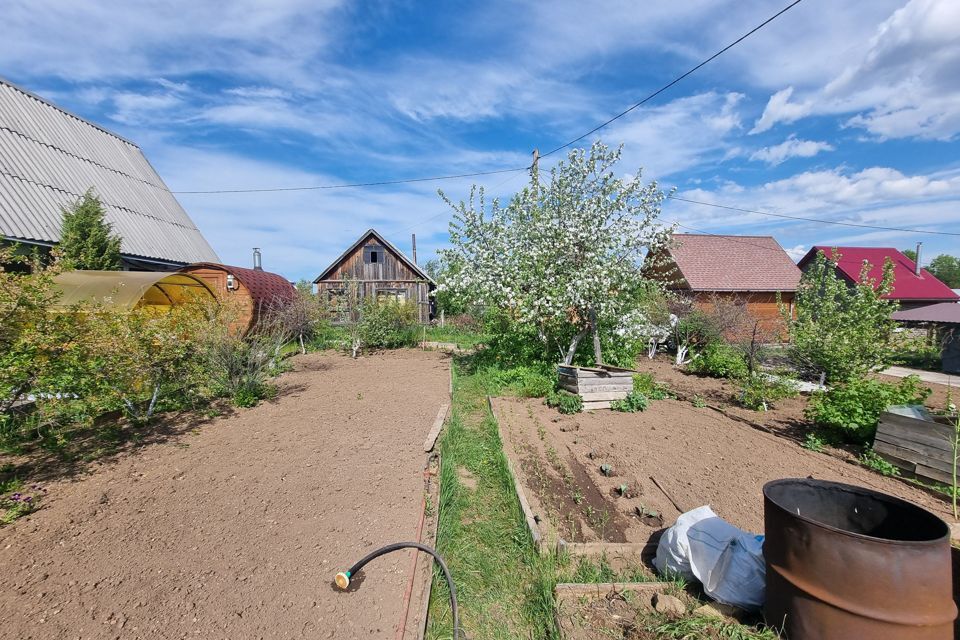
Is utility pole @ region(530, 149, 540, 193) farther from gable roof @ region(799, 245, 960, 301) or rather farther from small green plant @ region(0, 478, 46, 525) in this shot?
gable roof @ region(799, 245, 960, 301)

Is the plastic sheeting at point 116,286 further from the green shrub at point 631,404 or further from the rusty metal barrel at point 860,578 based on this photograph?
the rusty metal barrel at point 860,578

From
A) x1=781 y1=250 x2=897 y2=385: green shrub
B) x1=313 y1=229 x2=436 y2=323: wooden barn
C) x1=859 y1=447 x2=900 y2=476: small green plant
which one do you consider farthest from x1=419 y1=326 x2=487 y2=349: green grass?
x1=859 y1=447 x2=900 y2=476: small green plant

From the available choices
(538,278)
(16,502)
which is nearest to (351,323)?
(538,278)

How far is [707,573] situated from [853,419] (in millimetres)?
4458

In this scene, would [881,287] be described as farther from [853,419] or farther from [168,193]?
[168,193]

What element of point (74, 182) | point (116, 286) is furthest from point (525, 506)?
point (74, 182)

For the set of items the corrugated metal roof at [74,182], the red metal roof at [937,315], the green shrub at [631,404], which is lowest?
the green shrub at [631,404]

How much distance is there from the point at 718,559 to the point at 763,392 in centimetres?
661

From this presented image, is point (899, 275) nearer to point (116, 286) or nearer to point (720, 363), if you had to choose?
point (720, 363)

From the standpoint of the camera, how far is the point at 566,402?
764cm

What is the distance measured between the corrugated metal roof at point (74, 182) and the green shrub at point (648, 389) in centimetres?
1468

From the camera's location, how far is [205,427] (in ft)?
19.7

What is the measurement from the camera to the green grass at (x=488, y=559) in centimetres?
292

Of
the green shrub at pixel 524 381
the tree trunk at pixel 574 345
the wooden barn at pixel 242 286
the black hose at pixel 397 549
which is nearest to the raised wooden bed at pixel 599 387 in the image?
the green shrub at pixel 524 381
